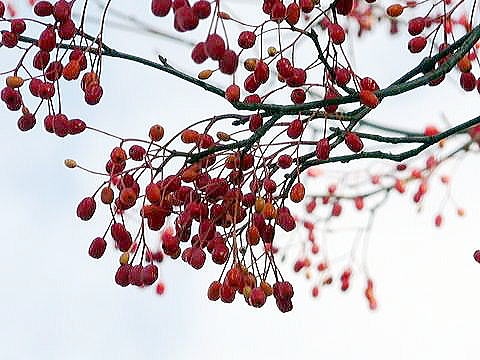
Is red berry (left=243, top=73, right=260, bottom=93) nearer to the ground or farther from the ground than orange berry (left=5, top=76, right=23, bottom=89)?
nearer to the ground

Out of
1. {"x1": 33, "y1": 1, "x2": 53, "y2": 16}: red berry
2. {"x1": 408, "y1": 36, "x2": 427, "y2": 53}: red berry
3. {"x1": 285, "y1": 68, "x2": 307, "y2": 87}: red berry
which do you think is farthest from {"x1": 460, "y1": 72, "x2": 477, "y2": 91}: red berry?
{"x1": 33, "y1": 1, "x2": 53, "y2": 16}: red berry

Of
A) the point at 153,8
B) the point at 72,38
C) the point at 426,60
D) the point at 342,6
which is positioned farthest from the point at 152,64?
the point at 426,60

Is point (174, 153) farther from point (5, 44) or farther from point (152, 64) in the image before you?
point (5, 44)

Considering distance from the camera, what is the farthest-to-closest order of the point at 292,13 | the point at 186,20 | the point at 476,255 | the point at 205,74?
the point at 476,255
the point at 205,74
the point at 292,13
the point at 186,20

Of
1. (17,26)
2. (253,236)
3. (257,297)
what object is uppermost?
(17,26)

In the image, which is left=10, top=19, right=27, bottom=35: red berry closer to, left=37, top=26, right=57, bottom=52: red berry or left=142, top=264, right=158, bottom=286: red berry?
left=37, top=26, right=57, bottom=52: red berry

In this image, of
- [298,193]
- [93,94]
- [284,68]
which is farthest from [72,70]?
[298,193]

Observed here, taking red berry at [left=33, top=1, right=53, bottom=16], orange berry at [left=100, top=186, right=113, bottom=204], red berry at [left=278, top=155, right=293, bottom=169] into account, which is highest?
red berry at [left=33, top=1, right=53, bottom=16]

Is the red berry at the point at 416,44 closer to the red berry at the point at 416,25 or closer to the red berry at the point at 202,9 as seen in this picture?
the red berry at the point at 416,25

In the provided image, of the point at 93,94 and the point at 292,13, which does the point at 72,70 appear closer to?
the point at 93,94

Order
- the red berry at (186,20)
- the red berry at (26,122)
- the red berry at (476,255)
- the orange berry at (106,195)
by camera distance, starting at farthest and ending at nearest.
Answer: the red berry at (476,255)
the red berry at (26,122)
the orange berry at (106,195)
the red berry at (186,20)

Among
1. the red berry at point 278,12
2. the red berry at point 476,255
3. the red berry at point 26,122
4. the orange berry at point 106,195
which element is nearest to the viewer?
the red berry at point 278,12

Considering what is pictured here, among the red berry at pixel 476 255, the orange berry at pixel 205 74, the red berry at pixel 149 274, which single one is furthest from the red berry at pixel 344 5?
the red berry at pixel 476 255

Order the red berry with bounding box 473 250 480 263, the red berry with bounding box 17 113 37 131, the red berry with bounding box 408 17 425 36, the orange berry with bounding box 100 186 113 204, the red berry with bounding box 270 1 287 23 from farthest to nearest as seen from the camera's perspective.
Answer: the red berry with bounding box 473 250 480 263 → the red berry with bounding box 408 17 425 36 → the red berry with bounding box 17 113 37 131 → the orange berry with bounding box 100 186 113 204 → the red berry with bounding box 270 1 287 23
